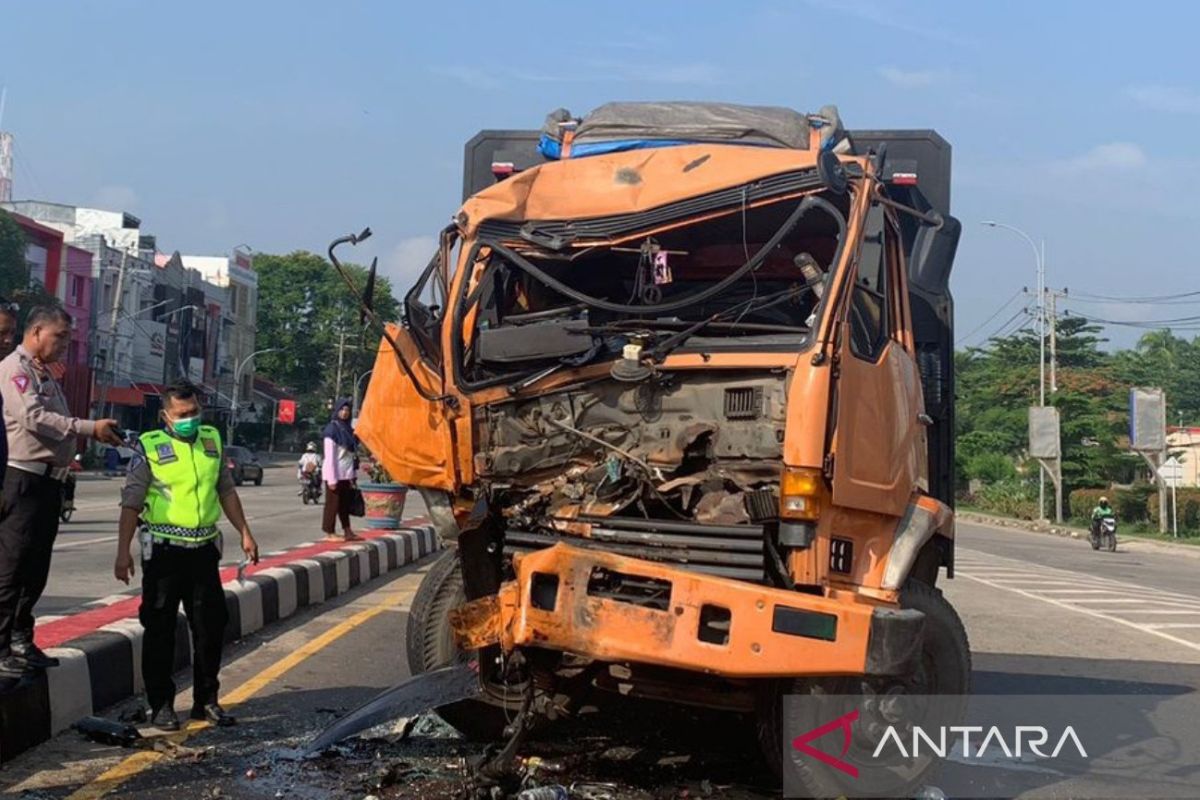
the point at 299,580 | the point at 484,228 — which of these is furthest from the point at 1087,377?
the point at 484,228

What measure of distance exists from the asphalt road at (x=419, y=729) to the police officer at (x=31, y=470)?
520 millimetres

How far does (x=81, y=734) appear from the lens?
5.66 meters

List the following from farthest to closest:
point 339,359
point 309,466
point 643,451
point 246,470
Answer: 1. point 339,359
2. point 246,470
3. point 309,466
4. point 643,451

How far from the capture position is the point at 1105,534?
3142cm

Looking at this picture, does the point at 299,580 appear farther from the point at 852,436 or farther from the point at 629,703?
the point at 852,436

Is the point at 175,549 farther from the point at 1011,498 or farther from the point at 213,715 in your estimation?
the point at 1011,498

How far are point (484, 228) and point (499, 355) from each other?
599 mm

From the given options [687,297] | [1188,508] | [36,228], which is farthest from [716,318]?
[36,228]

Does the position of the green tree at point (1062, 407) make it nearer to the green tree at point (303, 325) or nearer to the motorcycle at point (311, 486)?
Answer: the motorcycle at point (311, 486)

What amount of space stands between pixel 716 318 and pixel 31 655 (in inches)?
129

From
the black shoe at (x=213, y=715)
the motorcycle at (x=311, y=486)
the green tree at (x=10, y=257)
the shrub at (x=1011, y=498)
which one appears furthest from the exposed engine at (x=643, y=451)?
the shrub at (x=1011, y=498)

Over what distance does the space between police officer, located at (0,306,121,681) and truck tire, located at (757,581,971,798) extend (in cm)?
308

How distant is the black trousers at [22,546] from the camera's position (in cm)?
549

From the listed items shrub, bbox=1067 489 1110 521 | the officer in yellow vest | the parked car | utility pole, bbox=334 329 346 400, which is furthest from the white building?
the officer in yellow vest
